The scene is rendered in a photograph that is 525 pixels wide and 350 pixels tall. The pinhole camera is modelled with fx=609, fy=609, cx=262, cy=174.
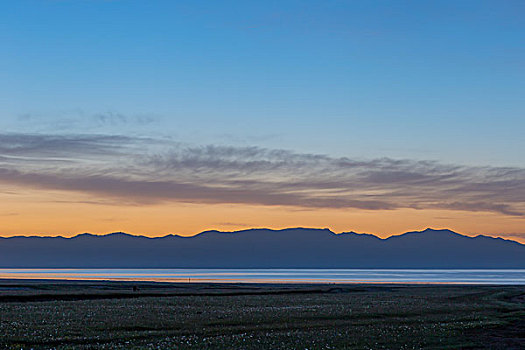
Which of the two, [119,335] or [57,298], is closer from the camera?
[119,335]

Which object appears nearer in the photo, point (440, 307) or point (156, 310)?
point (156, 310)

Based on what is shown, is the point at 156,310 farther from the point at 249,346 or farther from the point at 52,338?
the point at 249,346

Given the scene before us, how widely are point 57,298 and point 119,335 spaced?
150 feet

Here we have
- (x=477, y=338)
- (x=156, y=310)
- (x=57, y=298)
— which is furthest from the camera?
(x=57, y=298)

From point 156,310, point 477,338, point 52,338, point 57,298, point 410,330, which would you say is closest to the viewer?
point 52,338

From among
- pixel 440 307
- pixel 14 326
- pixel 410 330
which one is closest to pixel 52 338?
pixel 14 326

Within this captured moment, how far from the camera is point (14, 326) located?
34.3 m

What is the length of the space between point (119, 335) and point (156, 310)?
1593 cm

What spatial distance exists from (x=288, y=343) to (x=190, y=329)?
8.18m

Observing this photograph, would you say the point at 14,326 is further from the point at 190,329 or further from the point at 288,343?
the point at 288,343

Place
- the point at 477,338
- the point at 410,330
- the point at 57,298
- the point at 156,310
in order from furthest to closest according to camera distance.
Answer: the point at 57,298 < the point at 156,310 < the point at 410,330 < the point at 477,338

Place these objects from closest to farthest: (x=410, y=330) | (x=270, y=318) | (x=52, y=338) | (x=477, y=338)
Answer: (x=52, y=338)
(x=477, y=338)
(x=410, y=330)
(x=270, y=318)

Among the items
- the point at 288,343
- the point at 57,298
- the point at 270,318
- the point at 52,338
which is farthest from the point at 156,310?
the point at 57,298

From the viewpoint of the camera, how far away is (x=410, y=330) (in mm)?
34719
